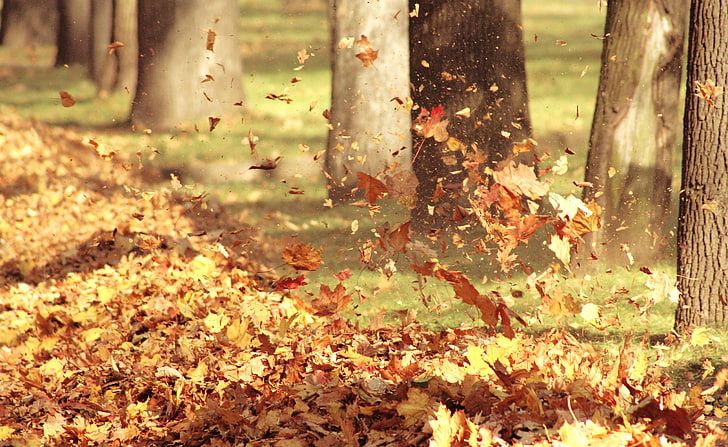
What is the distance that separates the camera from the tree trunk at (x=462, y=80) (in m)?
8.06

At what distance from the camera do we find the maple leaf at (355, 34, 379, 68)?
32.0 feet

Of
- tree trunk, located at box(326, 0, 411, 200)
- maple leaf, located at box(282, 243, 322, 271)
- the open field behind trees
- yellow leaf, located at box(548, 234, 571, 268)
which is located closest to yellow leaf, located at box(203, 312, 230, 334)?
maple leaf, located at box(282, 243, 322, 271)

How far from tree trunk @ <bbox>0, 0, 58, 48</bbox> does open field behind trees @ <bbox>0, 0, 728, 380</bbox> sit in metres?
0.49

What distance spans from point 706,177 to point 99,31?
14974mm

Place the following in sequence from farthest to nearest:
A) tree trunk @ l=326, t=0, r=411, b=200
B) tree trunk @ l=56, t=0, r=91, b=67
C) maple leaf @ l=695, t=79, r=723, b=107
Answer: tree trunk @ l=56, t=0, r=91, b=67 → tree trunk @ l=326, t=0, r=411, b=200 → maple leaf @ l=695, t=79, r=723, b=107

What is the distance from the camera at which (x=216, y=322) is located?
6543mm

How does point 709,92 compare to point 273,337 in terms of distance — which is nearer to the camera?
point 709,92

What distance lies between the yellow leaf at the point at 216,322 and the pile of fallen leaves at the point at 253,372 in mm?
13

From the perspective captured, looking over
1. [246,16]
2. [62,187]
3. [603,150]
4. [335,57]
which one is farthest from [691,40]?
[246,16]

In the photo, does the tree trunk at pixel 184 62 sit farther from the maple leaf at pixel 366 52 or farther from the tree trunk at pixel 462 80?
the tree trunk at pixel 462 80

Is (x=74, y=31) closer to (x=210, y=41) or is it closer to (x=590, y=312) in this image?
(x=210, y=41)

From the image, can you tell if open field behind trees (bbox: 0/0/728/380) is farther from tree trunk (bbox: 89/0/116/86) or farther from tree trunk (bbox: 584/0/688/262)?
tree trunk (bbox: 89/0/116/86)

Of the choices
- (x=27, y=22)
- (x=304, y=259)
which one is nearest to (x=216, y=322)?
(x=304, y=259)

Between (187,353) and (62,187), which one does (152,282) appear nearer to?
(187,353)
